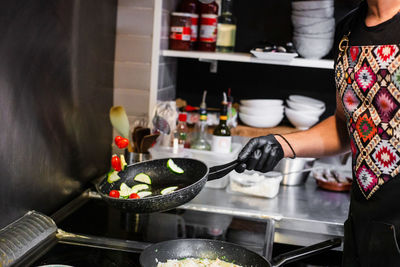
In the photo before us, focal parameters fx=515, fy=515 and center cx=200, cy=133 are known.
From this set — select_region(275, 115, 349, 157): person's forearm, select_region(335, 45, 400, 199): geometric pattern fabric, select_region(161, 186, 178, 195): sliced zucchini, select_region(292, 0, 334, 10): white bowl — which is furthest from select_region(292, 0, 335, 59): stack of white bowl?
select_region(161, 186, 178, 195): sliced zucchini

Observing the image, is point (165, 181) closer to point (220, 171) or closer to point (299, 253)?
point (220, 171)

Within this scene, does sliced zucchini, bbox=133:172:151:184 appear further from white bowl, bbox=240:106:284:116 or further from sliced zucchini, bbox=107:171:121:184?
white bowl, bbox=240:106:284:116

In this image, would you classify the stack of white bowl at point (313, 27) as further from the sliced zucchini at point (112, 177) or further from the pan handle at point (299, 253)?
the sliced zucchini at point (112, 177)

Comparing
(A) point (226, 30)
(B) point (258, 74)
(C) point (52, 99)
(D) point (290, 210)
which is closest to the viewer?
(C) point (52, 99)

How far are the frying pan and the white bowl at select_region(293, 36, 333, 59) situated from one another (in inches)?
38.4

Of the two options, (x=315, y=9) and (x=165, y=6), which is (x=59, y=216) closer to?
(x=165, y=6)

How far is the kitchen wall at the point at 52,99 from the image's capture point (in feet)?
4.59

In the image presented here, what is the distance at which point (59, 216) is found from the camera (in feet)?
5.69

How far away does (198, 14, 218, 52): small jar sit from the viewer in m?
2.40

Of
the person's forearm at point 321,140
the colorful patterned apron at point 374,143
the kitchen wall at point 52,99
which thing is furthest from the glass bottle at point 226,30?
the colorful patterned apron at point 374,143

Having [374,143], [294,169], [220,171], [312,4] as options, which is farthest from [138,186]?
[312,4]

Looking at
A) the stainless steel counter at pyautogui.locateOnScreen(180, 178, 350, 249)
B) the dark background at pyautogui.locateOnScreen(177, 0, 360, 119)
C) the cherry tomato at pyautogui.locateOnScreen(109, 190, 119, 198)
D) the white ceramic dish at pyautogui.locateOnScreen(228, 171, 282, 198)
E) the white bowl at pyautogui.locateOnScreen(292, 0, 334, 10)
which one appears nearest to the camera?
the cherry tomato at pyautogui.locateOnScreen(109, 190, 119, 198)

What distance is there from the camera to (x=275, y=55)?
216 cm

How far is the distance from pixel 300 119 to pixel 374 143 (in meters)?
1.09
